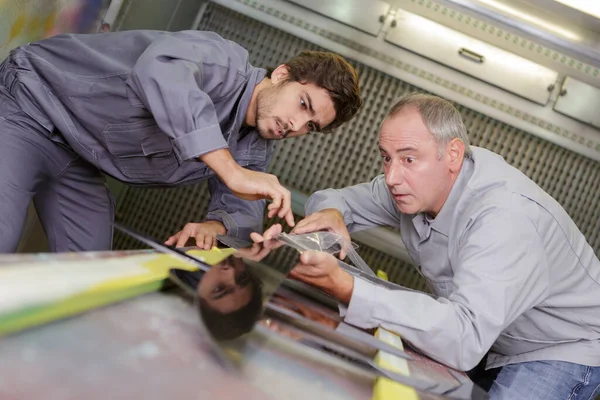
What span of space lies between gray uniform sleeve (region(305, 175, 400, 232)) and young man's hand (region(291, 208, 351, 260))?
239 millimetres

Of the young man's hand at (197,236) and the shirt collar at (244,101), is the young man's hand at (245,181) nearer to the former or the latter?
the young man's hand at (197,236)

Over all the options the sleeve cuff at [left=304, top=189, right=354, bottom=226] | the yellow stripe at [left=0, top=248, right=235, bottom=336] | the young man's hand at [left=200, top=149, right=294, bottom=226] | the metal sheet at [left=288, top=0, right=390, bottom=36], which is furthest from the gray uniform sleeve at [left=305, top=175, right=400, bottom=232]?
the yellow stripe at [left=0, top=248, right=235, bottom=336]

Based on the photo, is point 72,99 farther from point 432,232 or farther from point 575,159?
point 575,159

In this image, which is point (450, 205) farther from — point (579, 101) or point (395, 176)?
point (579, 101)

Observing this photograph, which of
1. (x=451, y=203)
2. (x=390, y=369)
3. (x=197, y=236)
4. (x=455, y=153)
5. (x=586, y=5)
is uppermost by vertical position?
(x=586, y=5)

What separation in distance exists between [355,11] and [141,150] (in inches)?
51.9

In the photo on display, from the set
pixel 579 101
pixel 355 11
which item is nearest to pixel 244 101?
pixel 355 11

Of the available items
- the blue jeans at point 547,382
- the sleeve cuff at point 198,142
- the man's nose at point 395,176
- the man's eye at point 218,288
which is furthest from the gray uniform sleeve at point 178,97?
the blue jeans at point 547,382

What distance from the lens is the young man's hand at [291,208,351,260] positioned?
198cm

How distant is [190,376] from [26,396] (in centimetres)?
17

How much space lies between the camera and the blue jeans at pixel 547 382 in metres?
1.79

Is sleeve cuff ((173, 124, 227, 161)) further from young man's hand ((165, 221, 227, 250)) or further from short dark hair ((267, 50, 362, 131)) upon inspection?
short dark hair ((267, 50, 362, 131))

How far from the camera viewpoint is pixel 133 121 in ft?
6.57

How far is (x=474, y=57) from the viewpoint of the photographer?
2773 millimetres
